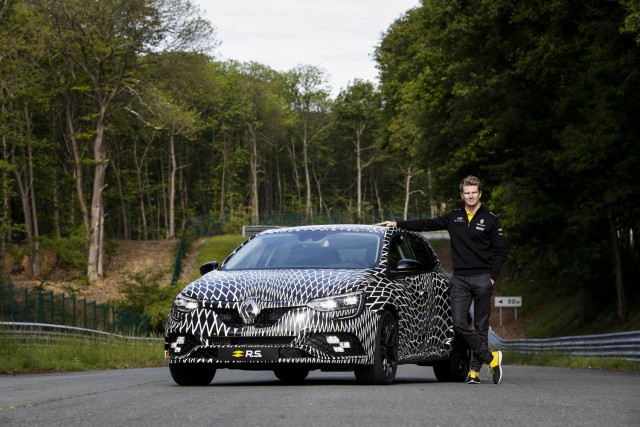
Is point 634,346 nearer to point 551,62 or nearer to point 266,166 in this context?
point 551,62

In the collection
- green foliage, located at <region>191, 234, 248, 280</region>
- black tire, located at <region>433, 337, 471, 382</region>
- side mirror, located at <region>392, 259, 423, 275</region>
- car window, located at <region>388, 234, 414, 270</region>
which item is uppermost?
car window, located at <region>388, 234, 414, 270</region>

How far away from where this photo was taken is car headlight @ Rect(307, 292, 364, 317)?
1159cm

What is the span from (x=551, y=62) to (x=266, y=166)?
106 metres

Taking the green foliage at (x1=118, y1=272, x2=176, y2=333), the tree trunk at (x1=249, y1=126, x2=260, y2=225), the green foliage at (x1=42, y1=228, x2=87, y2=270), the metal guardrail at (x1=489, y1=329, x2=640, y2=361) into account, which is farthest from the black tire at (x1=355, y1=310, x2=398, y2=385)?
the tree trunk at (x1=249, y1=126, x2=260, y2=225)

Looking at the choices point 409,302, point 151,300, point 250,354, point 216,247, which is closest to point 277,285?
point 250,354

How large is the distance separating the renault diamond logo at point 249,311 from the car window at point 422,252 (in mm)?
2858

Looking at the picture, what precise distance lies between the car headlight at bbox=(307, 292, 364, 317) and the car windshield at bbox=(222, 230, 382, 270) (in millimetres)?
795

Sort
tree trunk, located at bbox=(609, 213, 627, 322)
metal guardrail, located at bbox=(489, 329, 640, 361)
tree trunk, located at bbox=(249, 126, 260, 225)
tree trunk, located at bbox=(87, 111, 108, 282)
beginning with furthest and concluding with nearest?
tree trunk, located at bbox=(249, 126, 260, 225), tree trunk, located at bbox=(87, 111, 108, 282), tree trunk, located at bbox=(609, 213, 627, 322), metal guardrail, located at bbox=(489, 329, 640, 361)

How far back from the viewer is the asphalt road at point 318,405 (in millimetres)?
8070

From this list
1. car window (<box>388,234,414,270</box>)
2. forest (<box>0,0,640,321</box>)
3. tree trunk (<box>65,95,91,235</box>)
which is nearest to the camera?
car window (<box>388,234,414,270</box>)

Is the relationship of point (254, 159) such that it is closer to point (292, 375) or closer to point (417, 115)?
point (417, 115)

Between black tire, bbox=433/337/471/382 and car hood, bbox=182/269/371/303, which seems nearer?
car hood, bbox=182/269/371/303

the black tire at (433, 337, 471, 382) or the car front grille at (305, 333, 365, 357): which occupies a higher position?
the car front grille at (305, 333, 365, 357)

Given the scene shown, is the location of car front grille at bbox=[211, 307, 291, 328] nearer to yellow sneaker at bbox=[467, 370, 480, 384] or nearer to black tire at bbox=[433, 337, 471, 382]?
yellow sneaker at bbox=[467, 370, 480, 384]
